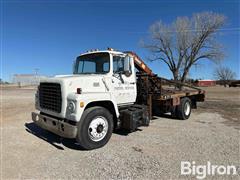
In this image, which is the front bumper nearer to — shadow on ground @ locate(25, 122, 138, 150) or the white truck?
the white truck

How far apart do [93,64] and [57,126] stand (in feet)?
7.41

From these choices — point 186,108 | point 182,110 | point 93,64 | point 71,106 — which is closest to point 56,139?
point 71,106

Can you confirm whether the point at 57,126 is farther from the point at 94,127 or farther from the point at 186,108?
the point at 186,108

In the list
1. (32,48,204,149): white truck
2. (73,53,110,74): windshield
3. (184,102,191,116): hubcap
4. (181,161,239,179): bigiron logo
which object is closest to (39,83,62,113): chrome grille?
(32,48,204,149): white truck

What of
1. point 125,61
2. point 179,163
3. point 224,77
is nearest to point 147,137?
point 179,163

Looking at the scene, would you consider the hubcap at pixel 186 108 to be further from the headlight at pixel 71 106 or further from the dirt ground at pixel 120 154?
the headlight at pixel 71 106

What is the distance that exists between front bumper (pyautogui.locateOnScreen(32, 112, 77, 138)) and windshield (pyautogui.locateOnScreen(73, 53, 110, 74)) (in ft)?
6.09

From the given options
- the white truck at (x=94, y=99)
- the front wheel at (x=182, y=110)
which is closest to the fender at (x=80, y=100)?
the white truck at (x=94, y=99)

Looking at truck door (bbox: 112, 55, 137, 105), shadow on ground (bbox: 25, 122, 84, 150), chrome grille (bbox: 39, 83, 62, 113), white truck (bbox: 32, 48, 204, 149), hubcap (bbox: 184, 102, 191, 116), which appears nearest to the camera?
white truck (bbox: 32, 48, 204, 149)

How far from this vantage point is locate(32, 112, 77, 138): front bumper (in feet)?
14.6

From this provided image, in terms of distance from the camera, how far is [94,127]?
4.97 metres

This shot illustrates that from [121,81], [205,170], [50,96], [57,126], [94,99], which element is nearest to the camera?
[205,170]

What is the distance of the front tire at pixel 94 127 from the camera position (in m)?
4.68

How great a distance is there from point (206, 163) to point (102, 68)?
3.64m
